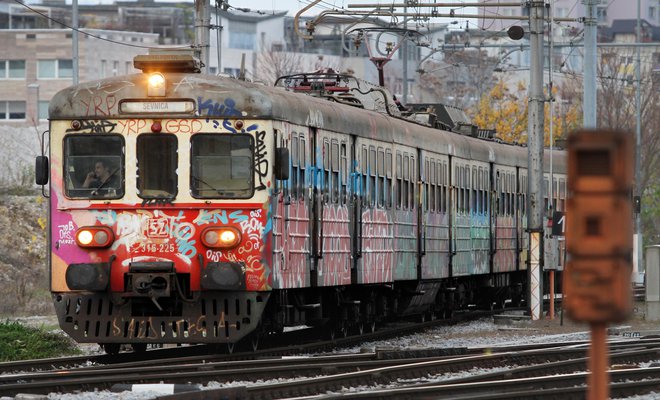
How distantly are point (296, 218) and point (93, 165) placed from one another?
2.40m

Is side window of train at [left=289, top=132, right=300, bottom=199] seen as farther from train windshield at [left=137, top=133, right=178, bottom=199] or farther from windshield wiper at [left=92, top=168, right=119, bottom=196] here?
windshield wiper at [left=92, top=168, right=119, bottom=196]

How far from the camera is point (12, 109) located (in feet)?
300

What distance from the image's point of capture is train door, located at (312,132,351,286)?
1978 centimetres

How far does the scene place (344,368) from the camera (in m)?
16.1

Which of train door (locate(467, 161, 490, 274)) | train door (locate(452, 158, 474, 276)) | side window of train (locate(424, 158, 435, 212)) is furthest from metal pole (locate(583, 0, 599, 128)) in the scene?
side window of train (locate(424, 158, 435, 212))

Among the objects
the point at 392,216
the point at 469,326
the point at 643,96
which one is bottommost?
the point at 469,326

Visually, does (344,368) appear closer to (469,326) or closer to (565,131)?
(469,326)

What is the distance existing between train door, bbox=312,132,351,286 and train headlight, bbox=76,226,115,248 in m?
2.92

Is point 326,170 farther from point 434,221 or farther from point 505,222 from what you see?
point 505,222

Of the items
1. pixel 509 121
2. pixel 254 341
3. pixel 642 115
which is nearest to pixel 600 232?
pixel 254 341

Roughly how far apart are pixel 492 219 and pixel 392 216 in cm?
834

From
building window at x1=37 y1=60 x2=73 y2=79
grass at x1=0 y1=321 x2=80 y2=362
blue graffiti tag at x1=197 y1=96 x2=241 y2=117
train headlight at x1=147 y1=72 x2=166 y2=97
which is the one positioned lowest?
grass at x1=0 y1=321 x2=80 y2=362

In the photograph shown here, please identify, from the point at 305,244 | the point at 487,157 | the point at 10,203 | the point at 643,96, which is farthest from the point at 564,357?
the point at 643,96

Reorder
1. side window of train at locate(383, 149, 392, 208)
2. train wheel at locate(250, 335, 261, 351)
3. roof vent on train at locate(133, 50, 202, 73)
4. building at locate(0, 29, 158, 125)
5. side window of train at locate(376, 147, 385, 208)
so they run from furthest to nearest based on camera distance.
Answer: building at locate(0, 29, 158, 125) < side window of train at locate(383, 149, 392, 208) < side window of train at locate(376, 147, 385, 208) < train wheel at locate(250, 335, 261, 351) < roof vent on train at locate(133, 50, 202, 73)
